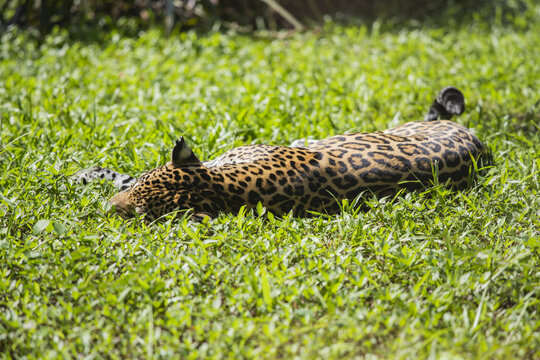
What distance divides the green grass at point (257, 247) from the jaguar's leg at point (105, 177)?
100 millimetres

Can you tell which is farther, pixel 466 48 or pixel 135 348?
pixel 466 48

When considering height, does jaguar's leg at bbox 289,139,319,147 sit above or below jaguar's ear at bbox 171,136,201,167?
below

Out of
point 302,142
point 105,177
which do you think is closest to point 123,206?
point 105,177

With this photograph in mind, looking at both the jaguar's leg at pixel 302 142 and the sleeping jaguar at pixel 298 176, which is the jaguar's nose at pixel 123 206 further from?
the jaguar's leg at pixel 302 142

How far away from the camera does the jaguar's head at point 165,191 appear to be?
12.4ft

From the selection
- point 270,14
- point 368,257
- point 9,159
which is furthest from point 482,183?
point 270,14

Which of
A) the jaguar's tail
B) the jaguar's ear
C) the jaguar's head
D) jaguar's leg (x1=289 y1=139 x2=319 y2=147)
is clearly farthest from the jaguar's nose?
the jaguar's tail

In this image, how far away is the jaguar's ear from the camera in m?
3.84

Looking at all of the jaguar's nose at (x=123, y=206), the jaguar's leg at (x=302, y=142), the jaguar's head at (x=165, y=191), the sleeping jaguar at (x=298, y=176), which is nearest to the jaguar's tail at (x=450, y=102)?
the sleeping jaguar at (x=298, y=176)

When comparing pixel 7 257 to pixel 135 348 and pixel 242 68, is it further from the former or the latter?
Answer: pixel 242 68

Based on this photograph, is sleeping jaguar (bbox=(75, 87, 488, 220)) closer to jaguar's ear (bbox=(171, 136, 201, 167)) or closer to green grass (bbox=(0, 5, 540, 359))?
jaguar's ear (bbox=(171, 136, 201, 167))

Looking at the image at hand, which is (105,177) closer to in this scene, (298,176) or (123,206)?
(123,206)

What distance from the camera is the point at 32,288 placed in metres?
3.11

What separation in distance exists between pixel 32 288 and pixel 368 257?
2.03 m
